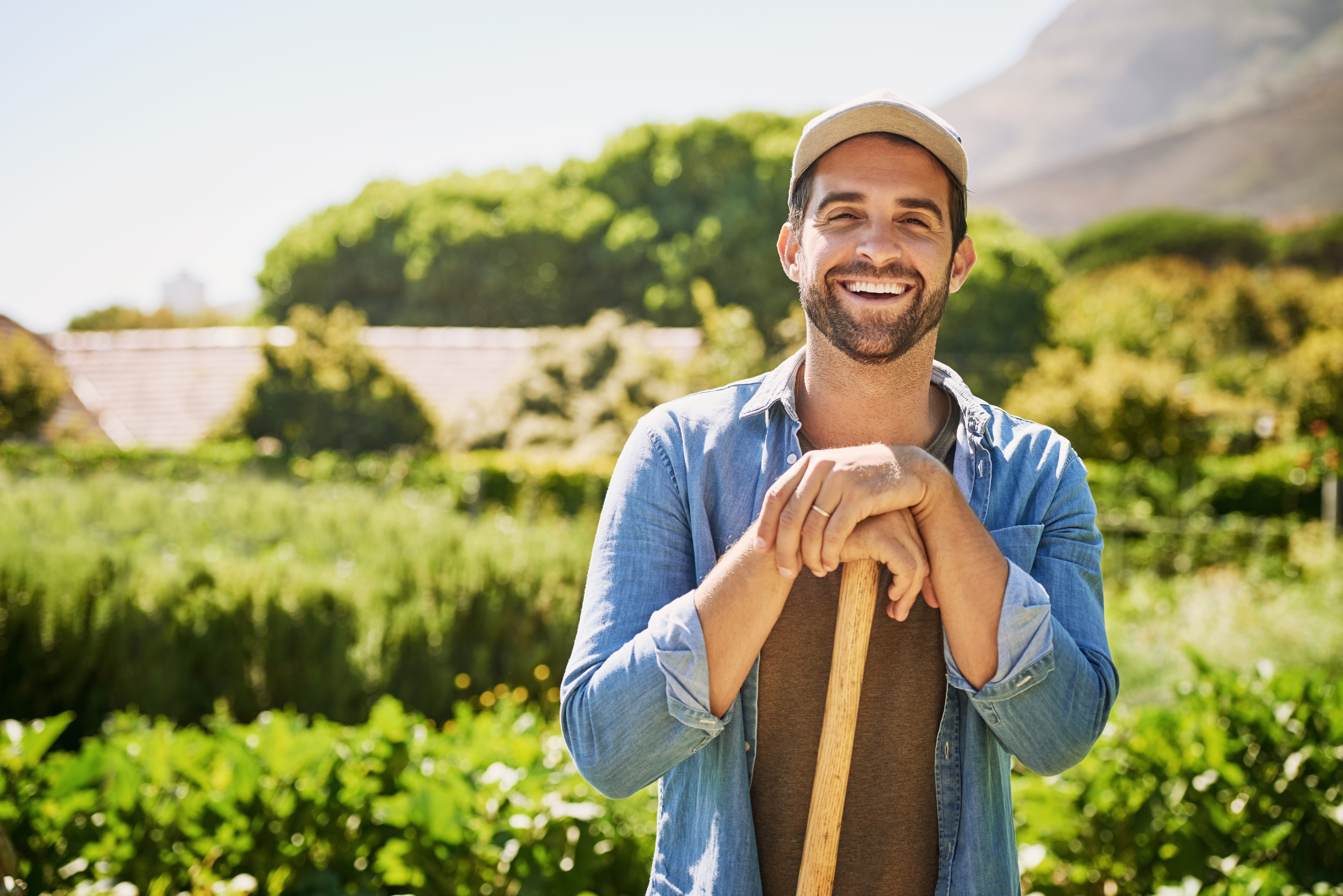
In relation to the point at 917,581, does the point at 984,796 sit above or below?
below

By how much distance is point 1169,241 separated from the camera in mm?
38281

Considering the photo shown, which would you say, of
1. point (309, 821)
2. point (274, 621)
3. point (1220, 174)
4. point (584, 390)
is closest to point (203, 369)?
point (584, 390)

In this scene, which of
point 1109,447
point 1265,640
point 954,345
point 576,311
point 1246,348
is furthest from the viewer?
point 576,311

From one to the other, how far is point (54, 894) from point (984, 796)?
249 centimetres

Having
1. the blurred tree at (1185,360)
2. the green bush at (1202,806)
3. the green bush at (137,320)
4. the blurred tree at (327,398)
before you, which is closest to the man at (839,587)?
the green bush at (1202,806)

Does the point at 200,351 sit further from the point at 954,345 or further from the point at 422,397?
the point at 954,345

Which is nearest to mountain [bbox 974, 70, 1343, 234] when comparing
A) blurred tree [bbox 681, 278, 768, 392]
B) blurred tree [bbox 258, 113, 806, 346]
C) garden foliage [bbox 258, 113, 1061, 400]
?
garden foliage [bbox 258, 113, 1061, 400]

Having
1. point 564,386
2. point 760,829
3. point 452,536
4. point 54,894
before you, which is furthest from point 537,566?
point 564,386

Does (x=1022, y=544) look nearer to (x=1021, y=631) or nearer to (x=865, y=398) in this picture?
(x=1021, y=631)

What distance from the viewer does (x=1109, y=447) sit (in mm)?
14859

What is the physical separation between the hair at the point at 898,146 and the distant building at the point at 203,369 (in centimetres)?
1597

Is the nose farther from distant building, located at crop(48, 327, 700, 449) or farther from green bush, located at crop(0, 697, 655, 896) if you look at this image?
distant building, located at crop(48, 327, 700, 449)

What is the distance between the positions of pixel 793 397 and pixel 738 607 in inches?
16.6

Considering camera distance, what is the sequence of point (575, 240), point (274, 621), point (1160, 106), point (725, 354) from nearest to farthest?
point (274, 621), point (725, 354), point (575, 240), point (1160, 106)
